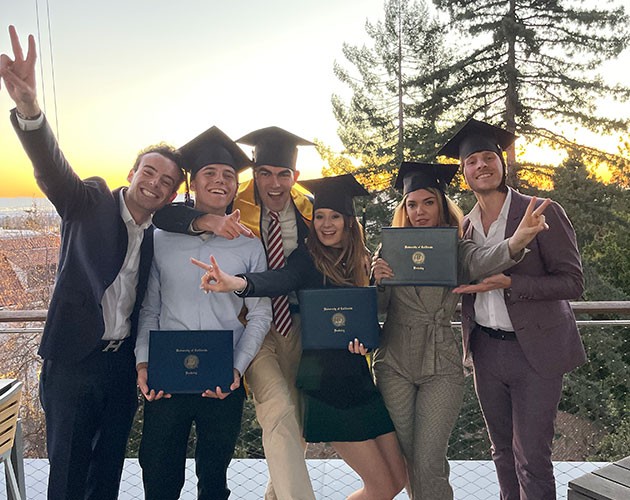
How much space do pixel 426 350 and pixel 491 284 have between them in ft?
1.08

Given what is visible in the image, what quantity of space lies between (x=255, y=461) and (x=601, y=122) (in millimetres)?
13781

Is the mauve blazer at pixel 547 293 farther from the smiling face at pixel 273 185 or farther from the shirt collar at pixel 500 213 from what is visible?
the smiling face at pixel 273 185

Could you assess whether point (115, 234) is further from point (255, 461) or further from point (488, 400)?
point (255, 461)

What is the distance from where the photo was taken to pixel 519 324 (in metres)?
2.03

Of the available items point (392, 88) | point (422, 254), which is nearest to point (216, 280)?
point (422, 254)

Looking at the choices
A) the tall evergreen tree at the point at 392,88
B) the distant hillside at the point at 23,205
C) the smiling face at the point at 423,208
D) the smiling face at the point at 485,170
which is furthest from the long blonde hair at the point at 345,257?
the tall evergreen tree at the point at 392,88

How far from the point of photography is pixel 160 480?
1.90 metres

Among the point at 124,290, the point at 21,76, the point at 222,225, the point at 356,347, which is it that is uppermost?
the point at 21,76

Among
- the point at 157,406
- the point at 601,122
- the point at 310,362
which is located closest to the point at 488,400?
the point at 310,362

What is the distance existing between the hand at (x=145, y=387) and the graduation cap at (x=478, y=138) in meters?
1.40

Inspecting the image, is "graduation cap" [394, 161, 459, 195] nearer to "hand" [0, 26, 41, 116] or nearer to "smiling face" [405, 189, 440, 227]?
"smiling face" [405, 189, 440, 227]

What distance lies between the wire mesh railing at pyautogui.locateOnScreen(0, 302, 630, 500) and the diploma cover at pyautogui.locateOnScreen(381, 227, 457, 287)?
859mm

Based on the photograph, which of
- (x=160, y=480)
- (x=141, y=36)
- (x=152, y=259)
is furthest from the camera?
(x=141, y=36)

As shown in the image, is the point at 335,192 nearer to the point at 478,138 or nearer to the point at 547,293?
the point at 478,138
